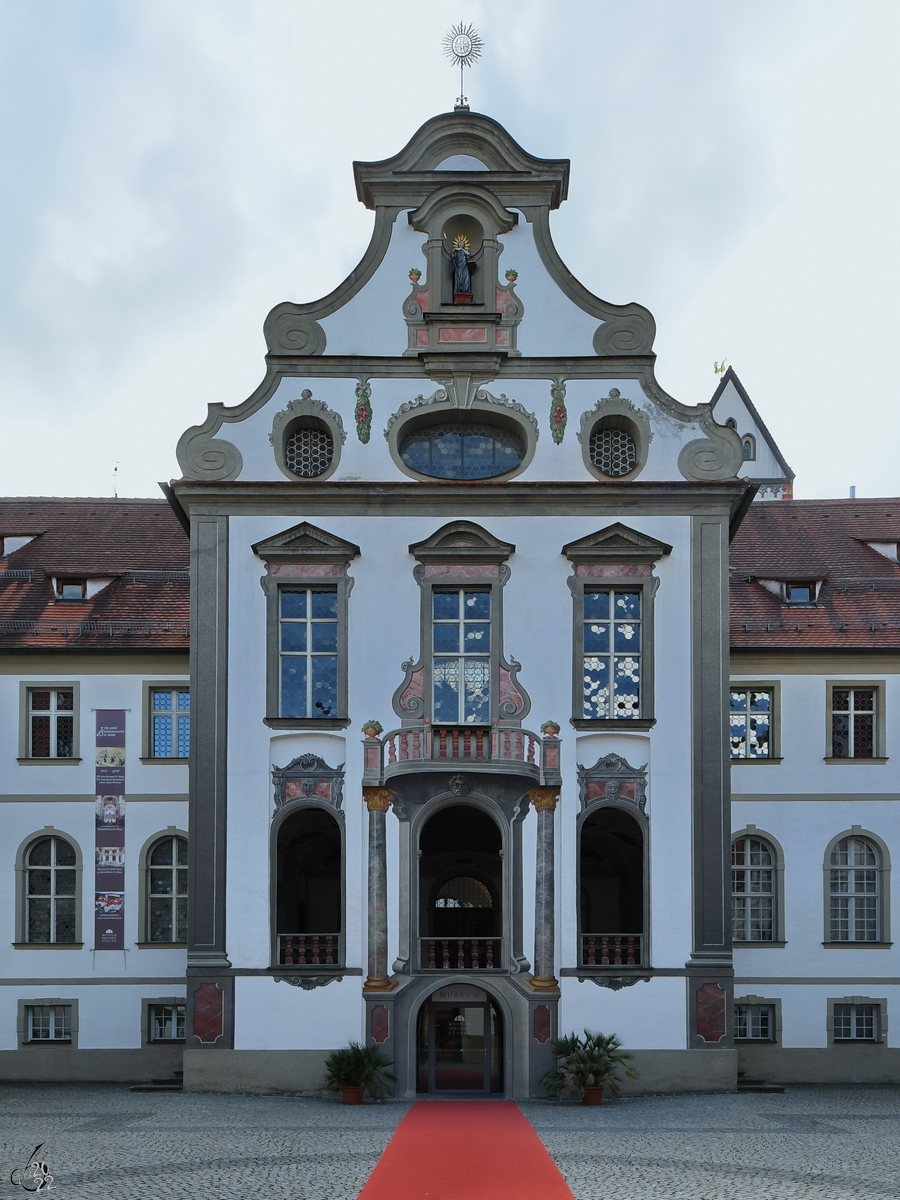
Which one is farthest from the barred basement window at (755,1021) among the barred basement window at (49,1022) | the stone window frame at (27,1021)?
the barred basement window at (49,1022)

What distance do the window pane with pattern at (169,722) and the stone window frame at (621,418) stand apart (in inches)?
371

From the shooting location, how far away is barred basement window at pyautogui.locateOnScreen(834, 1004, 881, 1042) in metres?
28.0

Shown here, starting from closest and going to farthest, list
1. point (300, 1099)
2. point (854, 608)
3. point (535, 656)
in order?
1. point (300, 1099)
2. point (535, 656)
3. point (854, 608)

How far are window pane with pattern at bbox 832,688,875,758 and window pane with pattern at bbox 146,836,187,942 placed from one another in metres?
13.2

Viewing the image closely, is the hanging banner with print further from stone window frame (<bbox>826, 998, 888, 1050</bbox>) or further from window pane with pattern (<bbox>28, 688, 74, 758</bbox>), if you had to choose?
stone window frame (<bbox>826, 998, 888, 1050</bbox>)

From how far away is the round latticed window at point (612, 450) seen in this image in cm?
2592

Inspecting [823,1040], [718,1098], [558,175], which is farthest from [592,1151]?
[558,175]

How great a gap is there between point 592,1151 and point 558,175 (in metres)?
16.9

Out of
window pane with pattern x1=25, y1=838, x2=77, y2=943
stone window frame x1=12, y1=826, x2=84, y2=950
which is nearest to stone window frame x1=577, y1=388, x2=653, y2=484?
stone window frame x1=12, y1=826, x2=84, y2=950

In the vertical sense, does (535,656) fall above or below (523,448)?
below

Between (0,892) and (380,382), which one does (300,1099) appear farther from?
(380,382)

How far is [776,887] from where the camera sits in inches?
1120

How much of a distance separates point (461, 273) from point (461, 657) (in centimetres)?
712

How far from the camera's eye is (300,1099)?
2364 centimetres
